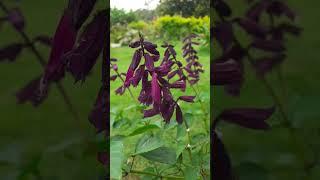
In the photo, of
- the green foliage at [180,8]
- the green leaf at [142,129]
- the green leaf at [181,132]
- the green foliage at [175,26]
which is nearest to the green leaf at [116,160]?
the green leaf at [142,129]

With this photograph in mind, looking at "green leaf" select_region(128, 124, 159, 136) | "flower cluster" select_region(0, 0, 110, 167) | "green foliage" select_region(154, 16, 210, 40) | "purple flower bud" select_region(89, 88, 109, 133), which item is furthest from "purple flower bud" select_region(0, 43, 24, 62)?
"green foliage" select_region(154, 16, 210, 40)

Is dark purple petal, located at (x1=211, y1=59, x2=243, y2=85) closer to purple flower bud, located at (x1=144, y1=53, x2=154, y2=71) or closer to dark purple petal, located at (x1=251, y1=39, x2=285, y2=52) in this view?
dark purple petal, located at (x1=251, y1=39, x2=285, y2=52)

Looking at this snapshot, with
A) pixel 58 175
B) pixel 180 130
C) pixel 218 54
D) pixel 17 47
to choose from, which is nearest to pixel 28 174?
pixel 58 175

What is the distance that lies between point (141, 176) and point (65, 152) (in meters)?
0.44

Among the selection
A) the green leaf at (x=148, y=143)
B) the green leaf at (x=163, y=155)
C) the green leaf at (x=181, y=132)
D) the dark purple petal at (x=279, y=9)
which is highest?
the dark purple petal at (x=279, y=9)

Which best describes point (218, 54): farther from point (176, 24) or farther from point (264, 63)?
point (176, 24)

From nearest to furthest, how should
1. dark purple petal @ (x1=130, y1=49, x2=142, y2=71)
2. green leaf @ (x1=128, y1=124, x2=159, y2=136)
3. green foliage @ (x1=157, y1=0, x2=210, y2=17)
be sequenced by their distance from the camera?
dark purple petal @ (x1=130, y1=49, x2=142, y2=71) → green leaf @ (x1=128, y1=124, x2=159, y2=136) → green foliage @ (x1=157, y1=0, x2=210, y2=17)

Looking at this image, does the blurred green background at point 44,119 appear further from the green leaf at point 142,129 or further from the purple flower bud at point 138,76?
the green leaf at point 142,129

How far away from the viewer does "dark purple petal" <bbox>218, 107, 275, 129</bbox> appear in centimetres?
50

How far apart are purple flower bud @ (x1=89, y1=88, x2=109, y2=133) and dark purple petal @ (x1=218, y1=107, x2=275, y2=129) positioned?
0.13 metres

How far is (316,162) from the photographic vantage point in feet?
1.77

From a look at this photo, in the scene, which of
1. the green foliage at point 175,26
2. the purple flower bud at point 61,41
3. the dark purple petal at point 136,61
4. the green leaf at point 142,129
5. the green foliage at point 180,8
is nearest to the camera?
the purple flower bud at point 61,41

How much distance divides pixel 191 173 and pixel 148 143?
0.10 meters

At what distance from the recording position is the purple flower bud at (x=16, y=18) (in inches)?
18.9
